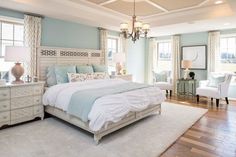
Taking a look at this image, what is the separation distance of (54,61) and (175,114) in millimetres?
3414

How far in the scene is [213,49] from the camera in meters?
6.24

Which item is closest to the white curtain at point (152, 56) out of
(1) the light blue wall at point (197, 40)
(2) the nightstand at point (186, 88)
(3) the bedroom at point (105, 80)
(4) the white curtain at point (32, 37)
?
(3) the bedroom at point (105, 80)

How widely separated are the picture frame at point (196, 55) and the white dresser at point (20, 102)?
558 centimetres

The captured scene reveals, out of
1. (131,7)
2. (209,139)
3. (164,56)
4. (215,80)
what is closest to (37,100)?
(131,7)

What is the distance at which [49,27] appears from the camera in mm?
4582

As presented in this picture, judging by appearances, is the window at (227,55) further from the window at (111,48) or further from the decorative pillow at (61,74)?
the decorative pillow at (61,74)

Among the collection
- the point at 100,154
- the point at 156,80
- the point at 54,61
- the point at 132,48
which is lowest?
the point at 100,154

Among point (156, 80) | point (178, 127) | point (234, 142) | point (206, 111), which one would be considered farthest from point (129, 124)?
point (156, 80)

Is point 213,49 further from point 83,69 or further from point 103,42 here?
point 83,69

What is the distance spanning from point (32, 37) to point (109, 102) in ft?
8.95

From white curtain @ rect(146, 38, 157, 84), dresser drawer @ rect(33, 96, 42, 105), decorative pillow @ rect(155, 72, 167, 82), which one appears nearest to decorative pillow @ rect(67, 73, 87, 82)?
dresser drawer @ rect(33, 96, 42, 105)

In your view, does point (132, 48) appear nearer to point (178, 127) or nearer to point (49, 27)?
point (49, 27)

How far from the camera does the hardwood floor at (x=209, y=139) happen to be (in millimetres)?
2539

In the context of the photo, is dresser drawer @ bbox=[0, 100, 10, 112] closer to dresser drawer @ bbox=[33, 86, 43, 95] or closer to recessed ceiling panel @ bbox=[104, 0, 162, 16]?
dresser drawer @ bbox=[33, 86, 43, 95]
